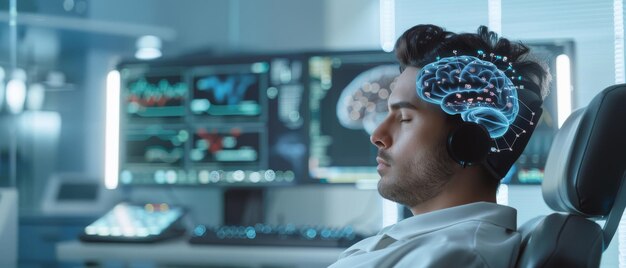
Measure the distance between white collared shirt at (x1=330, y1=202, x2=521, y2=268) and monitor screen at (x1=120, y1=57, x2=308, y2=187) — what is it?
1285 mm

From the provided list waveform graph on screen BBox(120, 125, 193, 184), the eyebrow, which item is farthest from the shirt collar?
waveform graph on screen BBox(120, 125, 193, 184)

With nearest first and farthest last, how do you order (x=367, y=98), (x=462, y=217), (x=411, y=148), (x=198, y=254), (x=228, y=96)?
(x=462, y=217), (x=411, y=148), (x=198, y=254), (x=367, y=98), (x=228, y=96)

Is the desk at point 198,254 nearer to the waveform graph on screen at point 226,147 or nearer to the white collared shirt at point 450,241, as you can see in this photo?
the waveform graph on screen at point 226,147

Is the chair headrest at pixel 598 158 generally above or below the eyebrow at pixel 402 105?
below

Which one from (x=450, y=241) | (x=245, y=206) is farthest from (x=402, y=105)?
(x=245, y=206)

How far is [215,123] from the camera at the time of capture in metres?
2.56

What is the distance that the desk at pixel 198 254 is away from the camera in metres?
2.10

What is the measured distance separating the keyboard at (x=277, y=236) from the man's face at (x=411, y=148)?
35.3 inches

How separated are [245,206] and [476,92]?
1.61 metres

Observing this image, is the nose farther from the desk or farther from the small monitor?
the small monitor

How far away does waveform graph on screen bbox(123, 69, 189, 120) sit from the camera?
103 inches

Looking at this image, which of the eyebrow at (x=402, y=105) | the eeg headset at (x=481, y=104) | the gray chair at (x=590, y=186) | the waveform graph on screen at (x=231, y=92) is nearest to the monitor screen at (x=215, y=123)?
the waveform graph on screen at (x=231, y=92)

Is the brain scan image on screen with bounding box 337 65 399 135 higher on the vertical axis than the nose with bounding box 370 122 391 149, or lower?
higher

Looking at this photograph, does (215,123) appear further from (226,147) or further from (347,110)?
(347,110)
